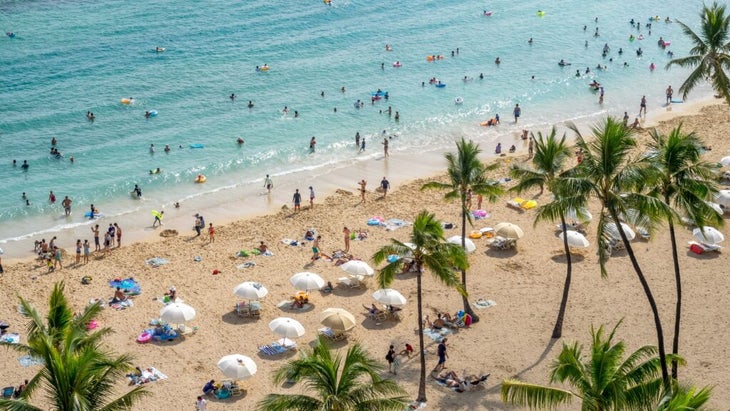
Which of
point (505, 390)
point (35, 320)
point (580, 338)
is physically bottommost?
point (580, 338)

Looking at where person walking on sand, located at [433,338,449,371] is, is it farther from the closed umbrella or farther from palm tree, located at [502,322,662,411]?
palm tree, located at [502,322,662,411]

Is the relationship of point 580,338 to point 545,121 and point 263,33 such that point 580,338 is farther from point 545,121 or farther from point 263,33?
point 263,33

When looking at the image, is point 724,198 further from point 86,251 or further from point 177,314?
point 86,251

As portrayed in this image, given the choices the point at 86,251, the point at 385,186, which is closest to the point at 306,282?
the point at 86,251

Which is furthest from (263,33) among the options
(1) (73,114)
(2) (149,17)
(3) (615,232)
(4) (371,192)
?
(3) (615,232)

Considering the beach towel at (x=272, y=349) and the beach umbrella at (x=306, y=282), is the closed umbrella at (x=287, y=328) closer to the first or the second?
the beach towel at (x=272, y=349)

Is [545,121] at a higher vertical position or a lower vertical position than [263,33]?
lower
